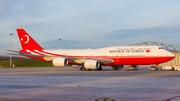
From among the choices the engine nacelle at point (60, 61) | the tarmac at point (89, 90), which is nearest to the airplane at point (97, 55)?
the engine nacelle at point (60, 61)

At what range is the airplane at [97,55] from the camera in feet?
140

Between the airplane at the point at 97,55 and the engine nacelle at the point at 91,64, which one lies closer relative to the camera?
the airplane at the point at 97,55

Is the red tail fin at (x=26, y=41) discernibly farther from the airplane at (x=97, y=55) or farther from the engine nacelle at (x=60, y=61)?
the engine nacelle at (x=60, y=61)

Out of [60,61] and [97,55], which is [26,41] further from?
[97,55]

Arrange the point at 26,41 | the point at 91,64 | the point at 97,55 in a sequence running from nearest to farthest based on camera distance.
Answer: the point at 91,64 < the point at 97,55 < the point at 26,41

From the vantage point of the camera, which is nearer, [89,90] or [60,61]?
[89,90]

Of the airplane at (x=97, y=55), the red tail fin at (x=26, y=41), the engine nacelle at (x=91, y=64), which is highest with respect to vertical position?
the red tail fin at (x=26, y=41)

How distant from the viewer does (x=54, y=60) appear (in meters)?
45.8

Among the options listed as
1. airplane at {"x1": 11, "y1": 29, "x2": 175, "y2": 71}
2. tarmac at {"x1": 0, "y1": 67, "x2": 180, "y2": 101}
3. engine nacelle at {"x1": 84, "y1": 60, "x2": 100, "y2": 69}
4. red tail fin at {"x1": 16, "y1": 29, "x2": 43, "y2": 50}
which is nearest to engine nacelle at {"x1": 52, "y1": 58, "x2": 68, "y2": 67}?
airplane at {"x1": 11, "y1": 29, "x2": 175, "y2": 71}

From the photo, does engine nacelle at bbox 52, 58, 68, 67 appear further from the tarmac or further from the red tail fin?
the tarmac

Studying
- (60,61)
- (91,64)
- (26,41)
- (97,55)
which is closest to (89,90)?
(91,64)

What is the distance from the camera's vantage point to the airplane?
140ft

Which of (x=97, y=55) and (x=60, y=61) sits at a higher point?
(x=97, y=55)

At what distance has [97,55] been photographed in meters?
46.0
